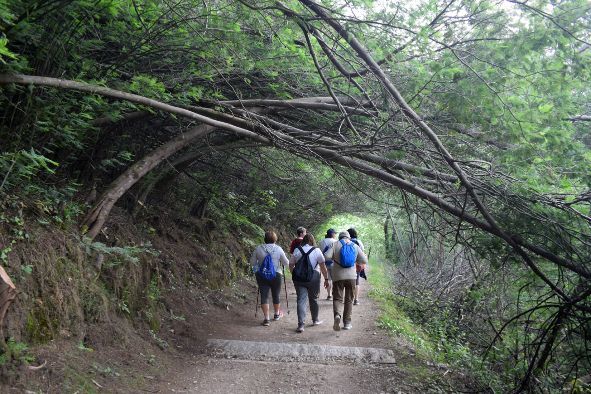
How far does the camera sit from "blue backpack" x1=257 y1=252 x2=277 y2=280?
28.7 ft

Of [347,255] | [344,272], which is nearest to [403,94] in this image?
[347,255]

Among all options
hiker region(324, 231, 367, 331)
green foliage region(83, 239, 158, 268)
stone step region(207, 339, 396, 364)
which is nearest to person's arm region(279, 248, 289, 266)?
hiker region(324, 231, 367, 331)

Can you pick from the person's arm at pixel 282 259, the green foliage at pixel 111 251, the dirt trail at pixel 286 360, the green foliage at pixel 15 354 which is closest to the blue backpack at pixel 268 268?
the person's arm at pixel 282 259

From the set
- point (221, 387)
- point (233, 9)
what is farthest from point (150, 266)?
point (233, 9)

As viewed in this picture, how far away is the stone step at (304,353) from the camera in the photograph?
7.04 metres

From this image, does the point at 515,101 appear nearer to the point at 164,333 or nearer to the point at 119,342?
the point at 119,342

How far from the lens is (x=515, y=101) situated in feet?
15.4

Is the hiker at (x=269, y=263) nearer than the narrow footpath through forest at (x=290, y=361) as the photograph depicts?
No

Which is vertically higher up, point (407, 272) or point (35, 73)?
point (35, 73)

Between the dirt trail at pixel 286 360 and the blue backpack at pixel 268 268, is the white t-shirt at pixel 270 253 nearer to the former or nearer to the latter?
the blue backpack at pixel 268 268

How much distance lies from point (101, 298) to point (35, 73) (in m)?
→ 2.86

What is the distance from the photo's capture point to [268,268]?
8766mm

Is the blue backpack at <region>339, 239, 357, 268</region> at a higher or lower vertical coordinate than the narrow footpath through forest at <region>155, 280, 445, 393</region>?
higher

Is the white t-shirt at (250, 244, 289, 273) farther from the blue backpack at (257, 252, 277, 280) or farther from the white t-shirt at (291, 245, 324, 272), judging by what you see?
the white t-shirt at (291, 245, 324, 272)
